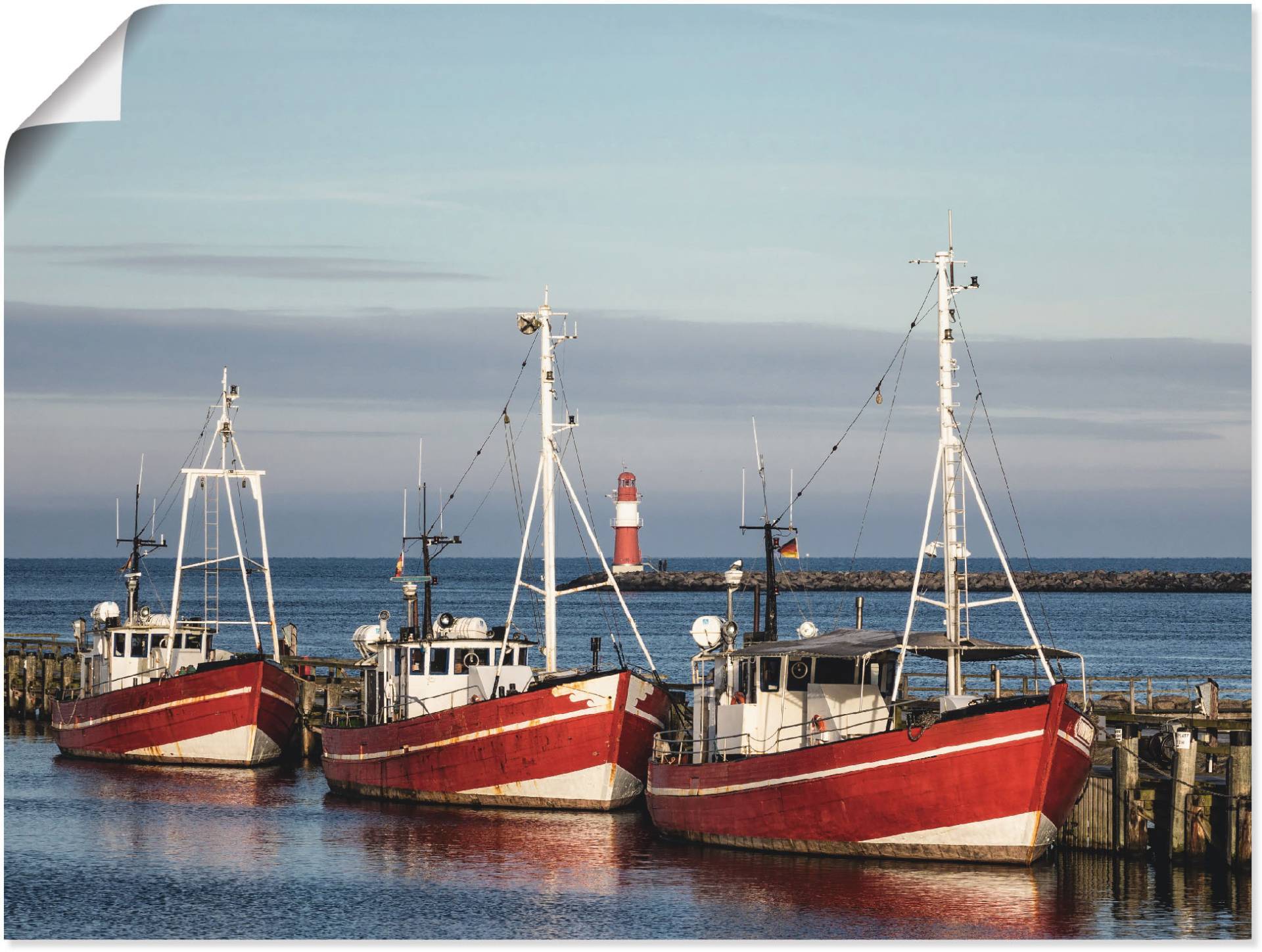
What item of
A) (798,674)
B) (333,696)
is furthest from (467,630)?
(333,696)

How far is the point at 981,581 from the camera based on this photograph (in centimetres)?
14500

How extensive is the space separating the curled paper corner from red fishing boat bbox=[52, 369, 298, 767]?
18.4 meters

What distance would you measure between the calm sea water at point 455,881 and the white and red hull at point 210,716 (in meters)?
0.69

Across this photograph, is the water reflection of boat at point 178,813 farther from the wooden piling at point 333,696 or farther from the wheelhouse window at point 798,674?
the wheelhouse window at point 798,674

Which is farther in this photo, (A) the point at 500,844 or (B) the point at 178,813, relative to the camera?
(B) the point at 178,813

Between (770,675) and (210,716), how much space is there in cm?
1463

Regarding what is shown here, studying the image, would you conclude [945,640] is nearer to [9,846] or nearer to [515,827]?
[515,827]

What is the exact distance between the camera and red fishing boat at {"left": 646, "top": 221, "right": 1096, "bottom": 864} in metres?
21.3

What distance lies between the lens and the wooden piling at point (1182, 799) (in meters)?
22.2

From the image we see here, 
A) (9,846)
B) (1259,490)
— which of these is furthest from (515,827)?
(1259,490)

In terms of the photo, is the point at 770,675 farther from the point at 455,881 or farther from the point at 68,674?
the point at 68,674

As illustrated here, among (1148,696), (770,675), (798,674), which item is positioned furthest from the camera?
(1148,696)

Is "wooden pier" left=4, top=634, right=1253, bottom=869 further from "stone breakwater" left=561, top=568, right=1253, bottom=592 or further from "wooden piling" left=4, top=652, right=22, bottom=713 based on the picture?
"stone breakwater" left=561, top=568, right=1253, bottom=592

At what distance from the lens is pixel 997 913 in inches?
760
